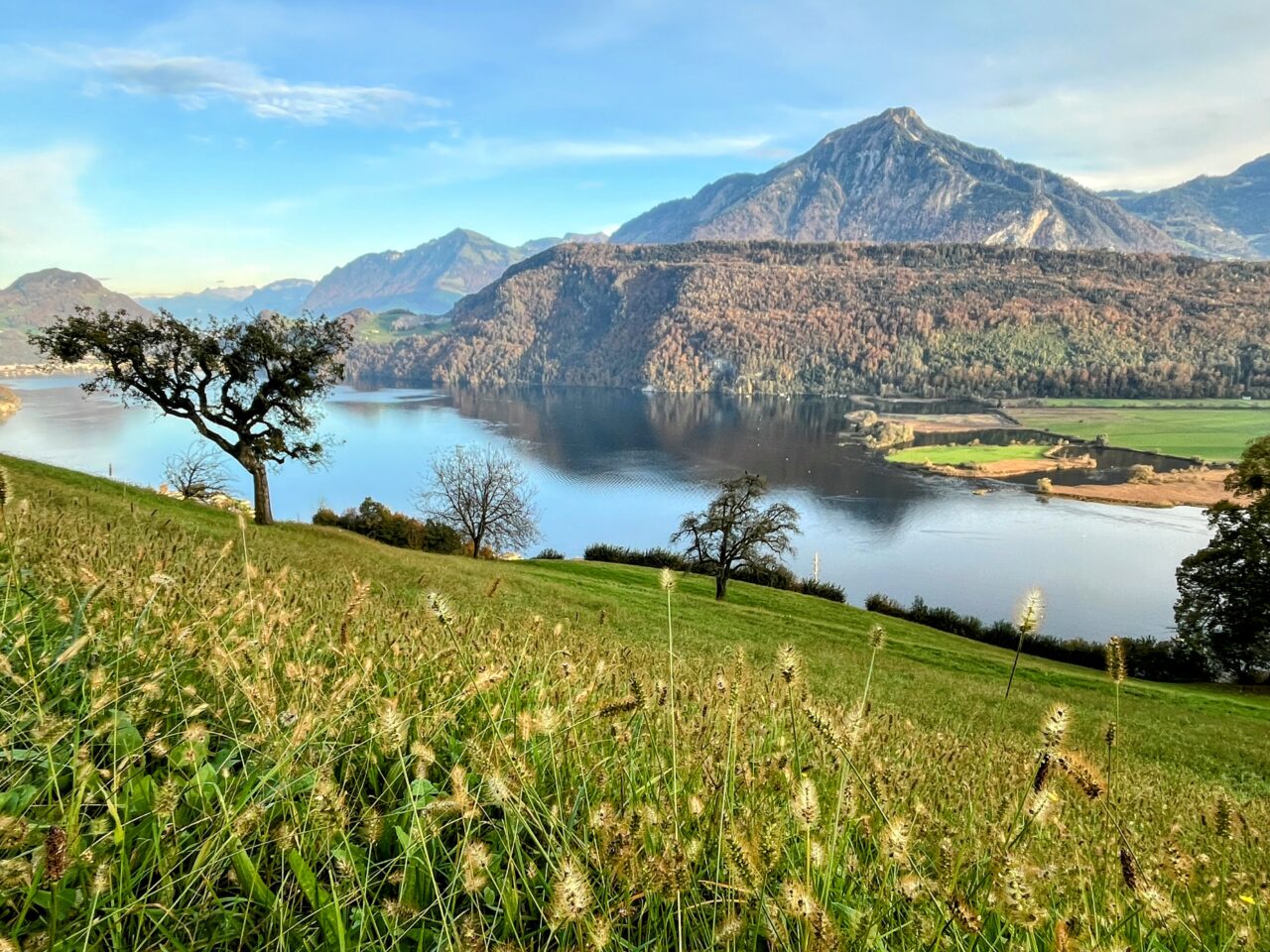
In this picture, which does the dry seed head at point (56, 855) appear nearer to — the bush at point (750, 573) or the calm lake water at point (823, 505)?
the calm lake water at point (823, 505)

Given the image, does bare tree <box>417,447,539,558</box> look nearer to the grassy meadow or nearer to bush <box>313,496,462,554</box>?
bush <box>313,496,462,554</box>

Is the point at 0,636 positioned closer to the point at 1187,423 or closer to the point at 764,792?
the point at 764,792

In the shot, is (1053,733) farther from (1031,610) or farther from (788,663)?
(1031,610)

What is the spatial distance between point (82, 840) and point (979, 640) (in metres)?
49.2

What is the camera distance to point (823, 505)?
106750 millimetres

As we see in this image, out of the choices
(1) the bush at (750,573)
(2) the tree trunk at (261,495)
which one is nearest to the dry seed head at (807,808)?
(2) the tree trunk at (261,495)

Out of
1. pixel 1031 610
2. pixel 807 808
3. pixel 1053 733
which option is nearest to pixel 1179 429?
pixel 1031 610

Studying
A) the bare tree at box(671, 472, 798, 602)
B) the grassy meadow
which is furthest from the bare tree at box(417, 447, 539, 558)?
the grassy meadow

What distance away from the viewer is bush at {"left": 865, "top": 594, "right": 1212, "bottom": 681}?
38.7 meters

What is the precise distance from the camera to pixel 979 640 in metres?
43.4

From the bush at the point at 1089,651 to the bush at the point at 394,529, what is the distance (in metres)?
33.7

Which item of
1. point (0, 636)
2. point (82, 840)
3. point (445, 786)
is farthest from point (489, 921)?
point (0, 636)

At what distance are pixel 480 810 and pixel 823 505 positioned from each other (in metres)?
109

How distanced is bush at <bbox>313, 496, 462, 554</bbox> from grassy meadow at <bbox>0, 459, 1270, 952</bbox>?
43888 mm
